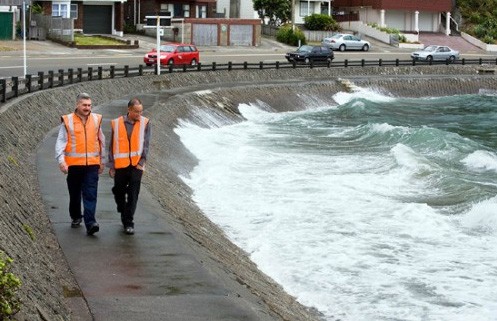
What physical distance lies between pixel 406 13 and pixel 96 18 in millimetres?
27407

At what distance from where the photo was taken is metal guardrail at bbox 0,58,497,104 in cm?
2696

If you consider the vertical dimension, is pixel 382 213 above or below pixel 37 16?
below

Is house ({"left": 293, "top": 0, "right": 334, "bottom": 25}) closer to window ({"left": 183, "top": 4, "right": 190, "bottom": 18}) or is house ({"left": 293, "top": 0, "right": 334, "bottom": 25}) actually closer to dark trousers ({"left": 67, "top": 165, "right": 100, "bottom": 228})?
window ({"left": 183, "top": 4, "right": 190, "bottom": 18})

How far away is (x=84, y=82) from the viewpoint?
34.6m

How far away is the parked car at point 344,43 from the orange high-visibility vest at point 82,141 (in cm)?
5745

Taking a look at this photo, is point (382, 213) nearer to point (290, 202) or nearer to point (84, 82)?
point (290, 202)

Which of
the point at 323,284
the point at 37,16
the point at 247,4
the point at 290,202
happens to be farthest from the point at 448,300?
the point at 247,4

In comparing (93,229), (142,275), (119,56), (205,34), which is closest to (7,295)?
(142,275)

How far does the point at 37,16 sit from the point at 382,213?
4549 centimetres

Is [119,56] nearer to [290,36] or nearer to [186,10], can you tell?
[186,10]

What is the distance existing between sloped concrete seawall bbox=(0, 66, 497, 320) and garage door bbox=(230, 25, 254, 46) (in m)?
13.0

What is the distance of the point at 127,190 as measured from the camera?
13523 mm

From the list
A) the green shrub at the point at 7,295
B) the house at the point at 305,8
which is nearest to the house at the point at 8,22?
the house at the point at 305,8

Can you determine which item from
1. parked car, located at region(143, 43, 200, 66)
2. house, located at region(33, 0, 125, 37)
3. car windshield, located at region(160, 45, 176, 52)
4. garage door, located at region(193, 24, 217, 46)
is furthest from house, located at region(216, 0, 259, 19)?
car windshield, located at region(160, 45, 176, 52)
